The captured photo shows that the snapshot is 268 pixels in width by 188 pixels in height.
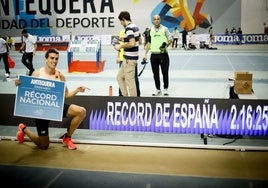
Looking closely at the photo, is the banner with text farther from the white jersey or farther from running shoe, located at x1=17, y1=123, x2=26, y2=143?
the white jersey

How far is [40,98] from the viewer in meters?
5.58

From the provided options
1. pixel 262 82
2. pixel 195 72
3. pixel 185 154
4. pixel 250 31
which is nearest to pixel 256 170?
pixel 185 154

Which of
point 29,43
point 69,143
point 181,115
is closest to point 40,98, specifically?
point 69,143

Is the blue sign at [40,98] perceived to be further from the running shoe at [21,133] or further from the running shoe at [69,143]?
the running shoe at [69,143]

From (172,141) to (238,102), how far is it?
3.87 ft

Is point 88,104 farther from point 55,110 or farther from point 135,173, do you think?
point 135,173

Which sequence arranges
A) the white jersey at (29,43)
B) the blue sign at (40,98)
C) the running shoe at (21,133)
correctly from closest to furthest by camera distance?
the blue sign at (40,98) → the running shoe at (21,133) → the white jersey at (29,43)

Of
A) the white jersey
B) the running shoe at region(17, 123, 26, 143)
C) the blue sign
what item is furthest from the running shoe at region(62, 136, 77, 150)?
the white jersey

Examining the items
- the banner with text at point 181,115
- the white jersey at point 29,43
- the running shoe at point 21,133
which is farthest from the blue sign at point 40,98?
the white jersey at point 29,43

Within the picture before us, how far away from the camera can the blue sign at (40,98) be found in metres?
5.47

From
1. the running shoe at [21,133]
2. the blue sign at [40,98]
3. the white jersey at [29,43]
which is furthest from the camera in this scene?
the white jersey at [29,43]

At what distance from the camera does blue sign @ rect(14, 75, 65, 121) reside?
5.47 metres

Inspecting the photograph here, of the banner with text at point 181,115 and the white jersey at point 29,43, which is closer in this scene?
the banner with text at point 181,115

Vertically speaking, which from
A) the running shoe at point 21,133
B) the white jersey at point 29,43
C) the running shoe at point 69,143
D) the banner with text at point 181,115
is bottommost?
the running shoe at point 69,143
